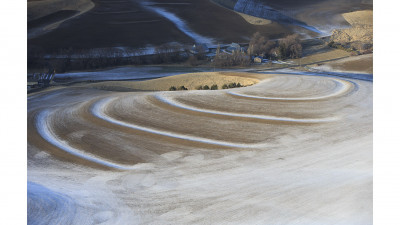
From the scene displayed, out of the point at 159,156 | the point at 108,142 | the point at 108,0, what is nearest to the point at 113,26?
the point at 108,0

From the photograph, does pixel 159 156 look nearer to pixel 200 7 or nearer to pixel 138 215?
pixel 138 215

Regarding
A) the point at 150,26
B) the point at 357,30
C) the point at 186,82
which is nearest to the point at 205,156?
the point at 186,82

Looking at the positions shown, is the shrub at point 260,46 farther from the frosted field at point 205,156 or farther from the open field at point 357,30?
the frosted field at point 205,156

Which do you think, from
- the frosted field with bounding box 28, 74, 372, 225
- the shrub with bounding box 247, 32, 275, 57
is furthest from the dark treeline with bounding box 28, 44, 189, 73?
the shrub with bounding box 247, 32, 275, 57

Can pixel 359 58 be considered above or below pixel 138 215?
above

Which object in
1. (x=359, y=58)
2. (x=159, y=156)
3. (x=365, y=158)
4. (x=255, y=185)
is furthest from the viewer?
(x=359, y=58)

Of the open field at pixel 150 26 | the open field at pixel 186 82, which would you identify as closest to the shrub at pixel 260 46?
the open field at pixel 150 26

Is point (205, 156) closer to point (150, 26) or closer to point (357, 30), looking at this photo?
point (357, 30)
